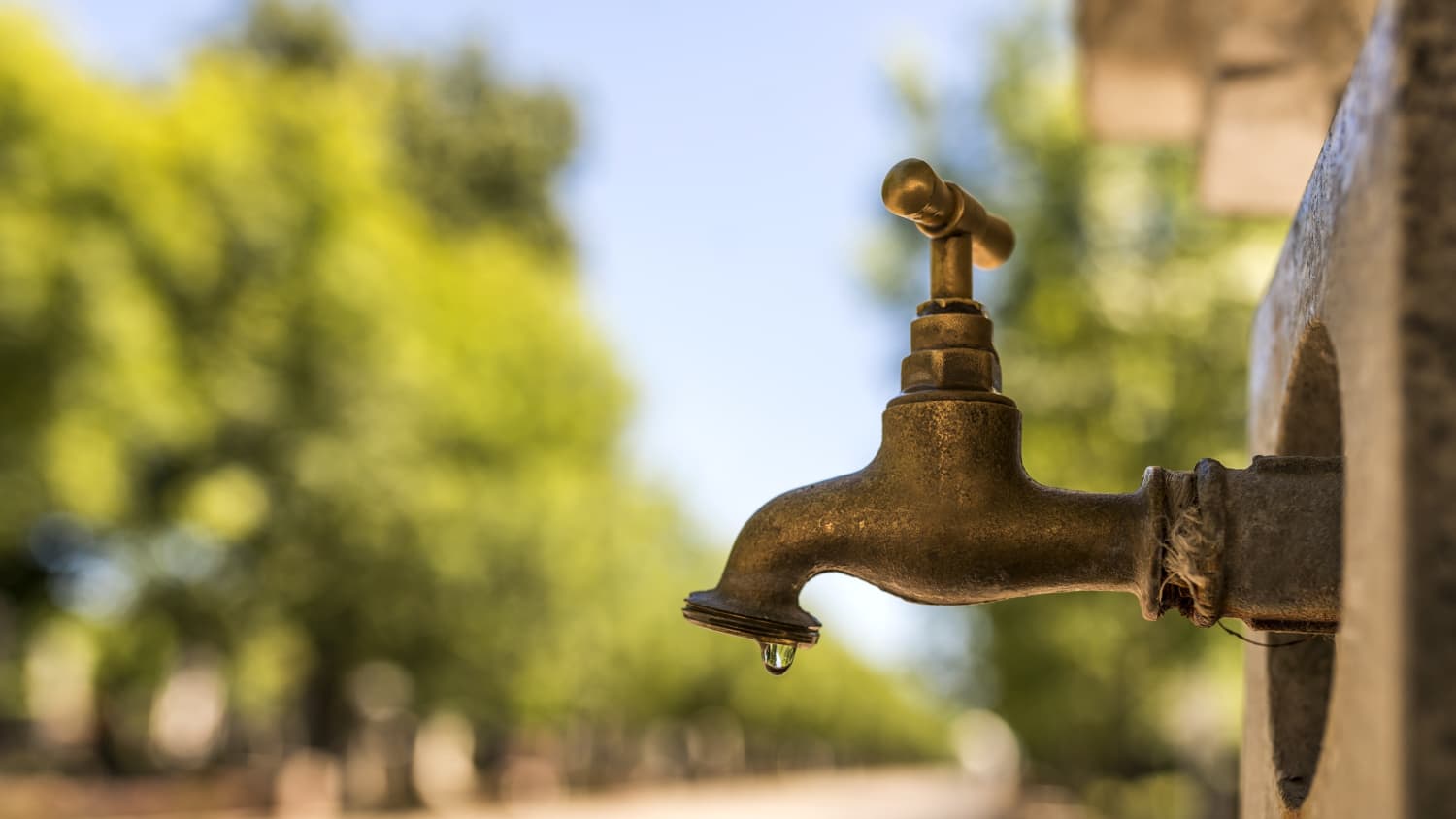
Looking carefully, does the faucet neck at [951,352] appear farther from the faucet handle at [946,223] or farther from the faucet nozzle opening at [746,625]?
the faucet nozzle opening at [746,625]

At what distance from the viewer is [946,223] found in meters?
1.90

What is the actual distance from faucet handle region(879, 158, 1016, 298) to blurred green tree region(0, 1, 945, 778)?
1564 centimetres

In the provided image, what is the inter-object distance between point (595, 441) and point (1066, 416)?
1637cm

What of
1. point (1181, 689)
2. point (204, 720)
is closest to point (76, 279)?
point (204, 720)

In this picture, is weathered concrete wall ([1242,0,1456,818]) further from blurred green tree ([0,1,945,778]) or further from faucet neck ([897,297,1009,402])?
blurred green tree ([0,1,945,778])

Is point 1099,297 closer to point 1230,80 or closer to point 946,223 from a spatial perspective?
point 1230,80

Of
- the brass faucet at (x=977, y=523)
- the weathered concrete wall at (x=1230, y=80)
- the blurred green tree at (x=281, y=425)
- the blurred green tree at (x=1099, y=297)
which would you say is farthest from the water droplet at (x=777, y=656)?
the blurred green tree at (x=281, y=425)

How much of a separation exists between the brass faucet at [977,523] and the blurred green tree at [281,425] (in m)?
15.7

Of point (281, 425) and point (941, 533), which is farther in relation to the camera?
point (281, 425)

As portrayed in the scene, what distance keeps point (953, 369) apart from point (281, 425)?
18467mm

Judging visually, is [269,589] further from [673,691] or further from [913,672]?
[673,691]

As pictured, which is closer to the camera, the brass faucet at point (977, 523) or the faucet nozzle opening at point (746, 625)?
the brass faucet at point (977, 523)

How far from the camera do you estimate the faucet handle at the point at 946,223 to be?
1752mm

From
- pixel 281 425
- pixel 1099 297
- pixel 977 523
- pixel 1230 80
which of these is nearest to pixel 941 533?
pixel 977 523
